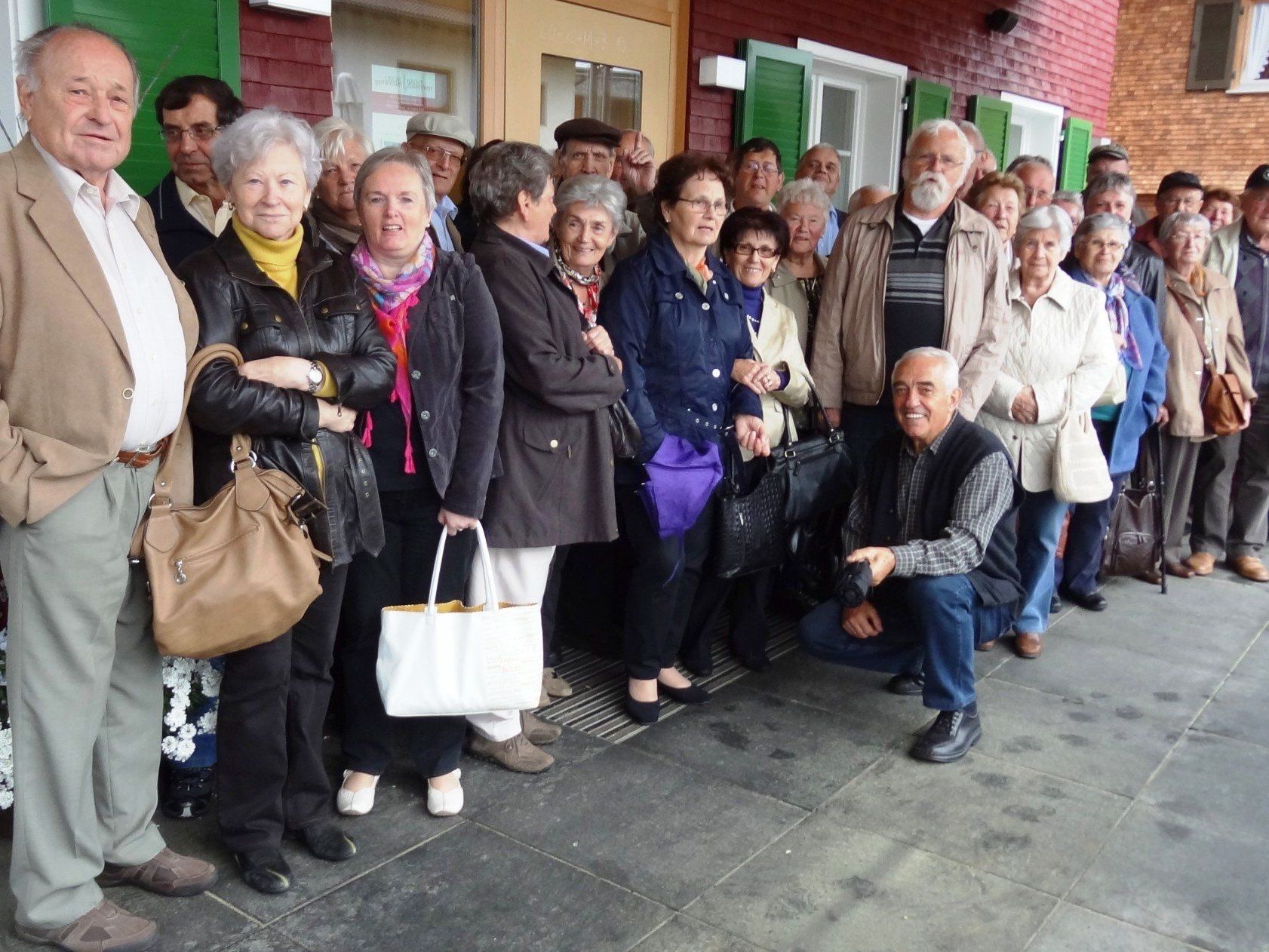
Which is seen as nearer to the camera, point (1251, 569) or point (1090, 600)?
point (1090, 600)

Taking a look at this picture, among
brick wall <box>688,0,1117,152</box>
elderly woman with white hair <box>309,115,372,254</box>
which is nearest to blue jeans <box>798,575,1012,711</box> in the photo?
elderly woman with white hair <box>309,115,372,254</box>

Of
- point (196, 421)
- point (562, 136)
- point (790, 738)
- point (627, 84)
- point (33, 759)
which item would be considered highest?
point (627, 84)

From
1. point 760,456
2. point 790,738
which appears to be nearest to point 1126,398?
point 760,456

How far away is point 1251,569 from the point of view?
562cm

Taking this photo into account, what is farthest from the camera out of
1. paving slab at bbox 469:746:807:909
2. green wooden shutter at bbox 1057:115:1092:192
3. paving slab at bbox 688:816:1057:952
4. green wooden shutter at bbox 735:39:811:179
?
green wooden shutter at bbox 1057:115:1092:192

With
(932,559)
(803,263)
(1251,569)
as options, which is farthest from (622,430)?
(1251,569)

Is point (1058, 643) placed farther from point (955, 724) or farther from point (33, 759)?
point (33, 759)

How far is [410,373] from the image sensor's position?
2.76 m

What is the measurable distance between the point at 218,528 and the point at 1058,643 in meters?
3.42

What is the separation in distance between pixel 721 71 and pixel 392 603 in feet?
15.6

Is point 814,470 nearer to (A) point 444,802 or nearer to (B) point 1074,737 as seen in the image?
(B) point 1074,737

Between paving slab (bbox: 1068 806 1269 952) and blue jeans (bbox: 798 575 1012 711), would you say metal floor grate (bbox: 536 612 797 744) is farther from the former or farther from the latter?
paving slab (bbox: 1068 806 1269 952)

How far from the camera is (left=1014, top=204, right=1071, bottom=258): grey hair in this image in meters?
4.34

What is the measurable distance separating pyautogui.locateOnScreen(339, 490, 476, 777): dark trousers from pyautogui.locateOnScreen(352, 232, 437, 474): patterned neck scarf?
169mm
